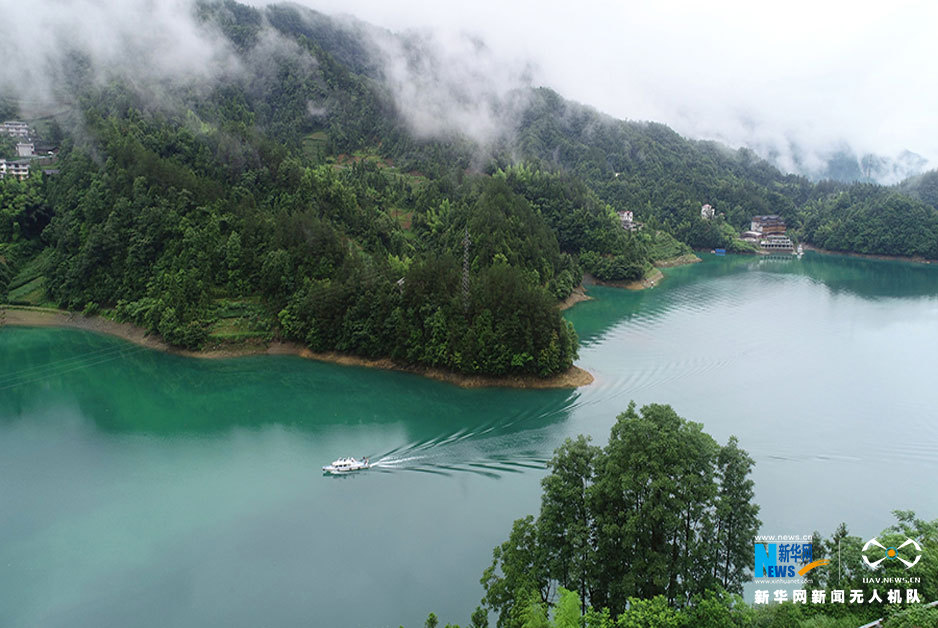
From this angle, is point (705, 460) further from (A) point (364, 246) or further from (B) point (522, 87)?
(B) point (522, 87)

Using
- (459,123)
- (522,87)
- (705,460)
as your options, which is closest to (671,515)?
(705,460)

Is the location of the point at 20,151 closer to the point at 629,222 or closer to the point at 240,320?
the point at 240,320

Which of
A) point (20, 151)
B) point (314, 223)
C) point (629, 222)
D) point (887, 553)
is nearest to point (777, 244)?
point (629, 222)

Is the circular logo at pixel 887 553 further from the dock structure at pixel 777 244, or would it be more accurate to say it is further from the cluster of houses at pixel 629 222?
the dock structure at pixel 777 244

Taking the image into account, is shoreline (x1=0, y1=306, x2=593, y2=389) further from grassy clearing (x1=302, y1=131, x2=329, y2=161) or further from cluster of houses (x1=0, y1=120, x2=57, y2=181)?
grassy clearing (x1=302, y1=131, x2=329, y2=161)

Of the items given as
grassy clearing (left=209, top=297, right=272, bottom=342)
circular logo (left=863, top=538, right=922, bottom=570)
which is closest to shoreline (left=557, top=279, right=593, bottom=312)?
grassy clearing (left=209, top=297, right=272, bottom=342)

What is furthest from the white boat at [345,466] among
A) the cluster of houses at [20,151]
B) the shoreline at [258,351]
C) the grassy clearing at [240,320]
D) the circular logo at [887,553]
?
the cluster of houses at [20,151]

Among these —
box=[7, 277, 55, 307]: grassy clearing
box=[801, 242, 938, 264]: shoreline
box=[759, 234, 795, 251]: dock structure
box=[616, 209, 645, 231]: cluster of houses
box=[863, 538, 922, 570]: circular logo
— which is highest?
box=[616, 209, 645, 231]: cluster of houses
